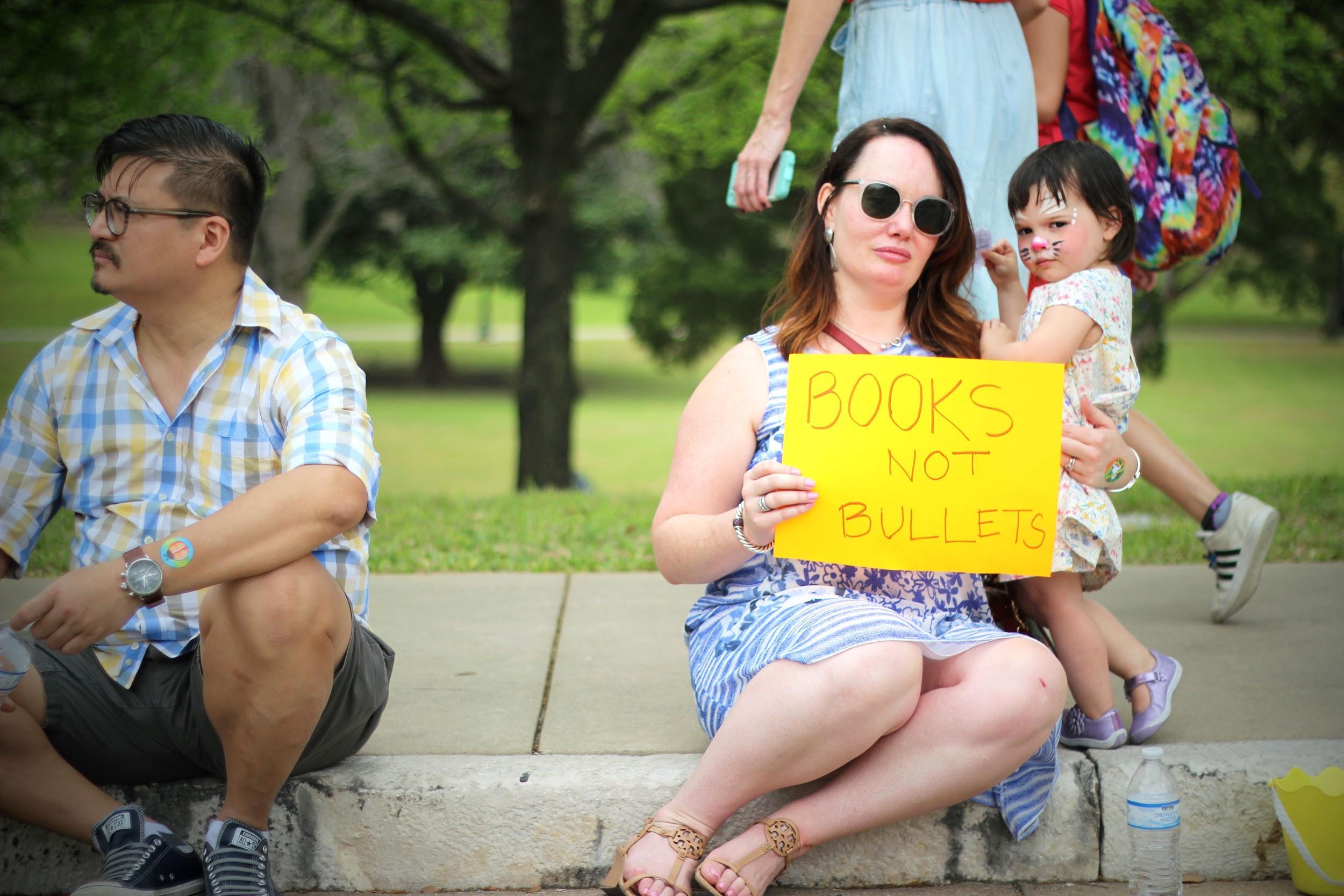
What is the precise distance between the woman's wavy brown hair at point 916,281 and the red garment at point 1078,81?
2.77 ft

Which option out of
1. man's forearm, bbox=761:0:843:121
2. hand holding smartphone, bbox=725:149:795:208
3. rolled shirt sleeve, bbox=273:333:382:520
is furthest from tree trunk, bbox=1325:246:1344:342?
rolled shirt sleeve, bbox=273:333:382:520

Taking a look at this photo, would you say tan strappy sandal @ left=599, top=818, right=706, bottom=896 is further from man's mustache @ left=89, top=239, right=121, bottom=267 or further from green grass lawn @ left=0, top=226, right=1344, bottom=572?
green grass lawn @ left=0, top=226, right=1344, bottom=572

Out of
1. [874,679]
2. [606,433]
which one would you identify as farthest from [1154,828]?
[606,433]

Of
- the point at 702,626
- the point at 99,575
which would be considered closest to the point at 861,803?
the point at 702,626

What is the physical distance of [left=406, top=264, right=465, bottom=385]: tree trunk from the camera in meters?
27.2

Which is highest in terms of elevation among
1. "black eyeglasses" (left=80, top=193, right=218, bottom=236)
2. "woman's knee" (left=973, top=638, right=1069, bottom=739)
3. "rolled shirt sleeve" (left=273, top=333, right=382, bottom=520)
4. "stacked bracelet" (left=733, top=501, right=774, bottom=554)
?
"black eyeglasses" (left=80, top=193, right=218, bottom=236)

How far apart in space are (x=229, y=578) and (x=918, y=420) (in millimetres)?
1227

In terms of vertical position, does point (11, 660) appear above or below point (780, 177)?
below

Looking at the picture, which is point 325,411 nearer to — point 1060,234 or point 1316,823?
point 1060,234

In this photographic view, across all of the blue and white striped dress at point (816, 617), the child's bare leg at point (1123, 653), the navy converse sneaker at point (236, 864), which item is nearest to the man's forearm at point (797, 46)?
the blue and white striped dress at point (816, 617)

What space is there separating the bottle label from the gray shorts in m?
1.42

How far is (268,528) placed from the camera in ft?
6.99

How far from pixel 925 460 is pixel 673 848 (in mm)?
826

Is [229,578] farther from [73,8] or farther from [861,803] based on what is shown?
[73,8]
